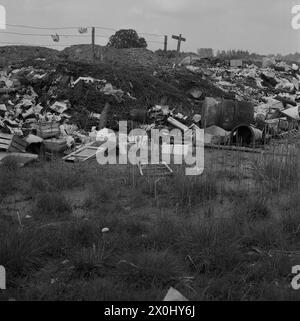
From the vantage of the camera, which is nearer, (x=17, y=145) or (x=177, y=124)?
(x=17, y=145)

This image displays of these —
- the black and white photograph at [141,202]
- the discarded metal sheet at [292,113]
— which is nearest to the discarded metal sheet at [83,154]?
the black and white photograph at [141,202]

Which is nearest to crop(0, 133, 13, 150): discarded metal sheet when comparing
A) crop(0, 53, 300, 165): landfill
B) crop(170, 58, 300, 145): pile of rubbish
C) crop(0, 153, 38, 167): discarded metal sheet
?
crop(0, 53, 300, 165): landfill

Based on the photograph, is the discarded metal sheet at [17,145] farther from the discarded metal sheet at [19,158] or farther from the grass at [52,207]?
the grass at [52,207]

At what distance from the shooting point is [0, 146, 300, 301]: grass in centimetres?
299

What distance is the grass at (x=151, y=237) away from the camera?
2986 millimetres

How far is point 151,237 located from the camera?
3639mm

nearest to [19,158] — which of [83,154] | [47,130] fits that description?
[83,154]

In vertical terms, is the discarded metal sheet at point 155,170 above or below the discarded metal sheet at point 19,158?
below

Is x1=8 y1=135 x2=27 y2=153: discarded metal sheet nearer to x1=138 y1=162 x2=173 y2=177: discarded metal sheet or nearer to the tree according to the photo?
x1=138 y1=162 x2=173 y2=177: discarded metal sheet

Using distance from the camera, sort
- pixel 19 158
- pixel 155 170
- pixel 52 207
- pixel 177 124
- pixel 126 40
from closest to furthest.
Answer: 1. pixel 52 207
2. pixel 155 170
3. pixel 19 158
4. pixel 177 124
5. pixel 126 40

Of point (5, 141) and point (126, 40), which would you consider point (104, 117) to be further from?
point (126, 40)

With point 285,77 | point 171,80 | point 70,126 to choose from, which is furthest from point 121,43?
point 70,126
